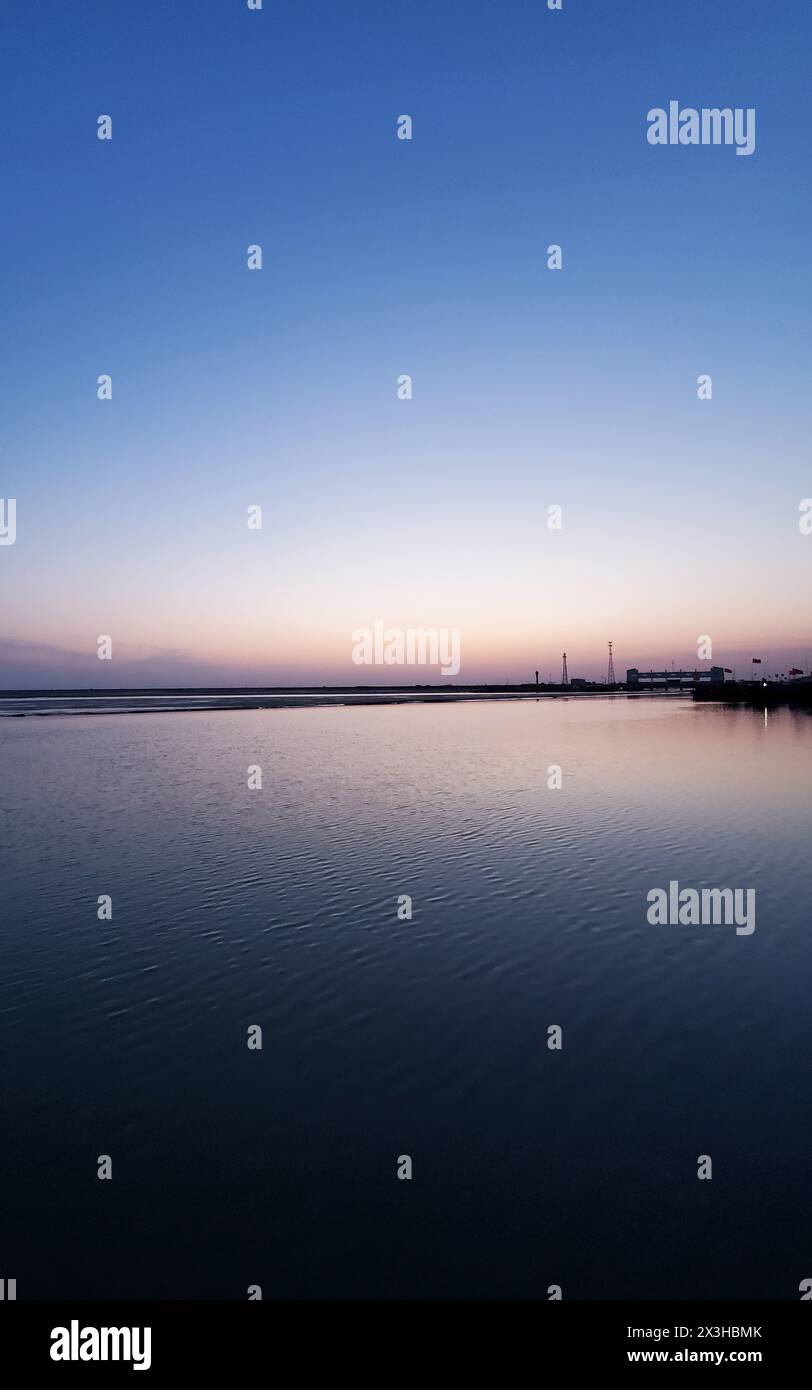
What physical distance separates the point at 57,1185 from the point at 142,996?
492 cm

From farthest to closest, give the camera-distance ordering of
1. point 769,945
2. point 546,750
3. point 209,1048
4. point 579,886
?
point 546,750 → point 579,886 → point 769,945 → point 209,1048

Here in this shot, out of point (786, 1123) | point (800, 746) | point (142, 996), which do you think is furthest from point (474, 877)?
point (800, 746)

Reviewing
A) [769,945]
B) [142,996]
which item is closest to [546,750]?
[769,945]

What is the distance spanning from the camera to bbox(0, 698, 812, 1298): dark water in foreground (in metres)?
6.95

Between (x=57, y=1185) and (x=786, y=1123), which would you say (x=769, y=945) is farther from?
(x=57, y=1185)

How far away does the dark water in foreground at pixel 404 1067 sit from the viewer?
6949 millimetres

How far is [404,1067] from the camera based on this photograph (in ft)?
33.5

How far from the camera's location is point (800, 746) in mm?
53594

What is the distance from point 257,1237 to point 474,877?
13.0 meters

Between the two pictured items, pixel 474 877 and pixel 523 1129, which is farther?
pixel 474 877

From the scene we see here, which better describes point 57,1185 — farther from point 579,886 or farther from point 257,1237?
point 579,886

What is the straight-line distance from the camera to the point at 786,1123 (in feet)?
28.9
